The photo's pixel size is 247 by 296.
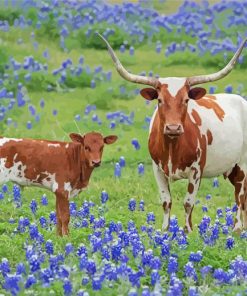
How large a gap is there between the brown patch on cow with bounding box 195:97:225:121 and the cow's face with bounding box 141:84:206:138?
835 millimetres

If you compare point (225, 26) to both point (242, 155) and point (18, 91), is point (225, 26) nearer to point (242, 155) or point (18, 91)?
point (18, 91)

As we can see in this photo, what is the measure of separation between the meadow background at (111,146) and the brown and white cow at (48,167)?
0.39 meters

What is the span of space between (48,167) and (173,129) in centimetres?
127

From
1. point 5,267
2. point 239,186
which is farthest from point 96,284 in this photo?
point 239,186

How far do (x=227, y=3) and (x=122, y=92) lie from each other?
26.9 feet

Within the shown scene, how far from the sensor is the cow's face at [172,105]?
1123 cm

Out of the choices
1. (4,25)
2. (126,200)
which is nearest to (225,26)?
(4,25)

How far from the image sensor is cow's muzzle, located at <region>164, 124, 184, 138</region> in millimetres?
11188

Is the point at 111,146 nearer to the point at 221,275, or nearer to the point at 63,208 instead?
the point at 63,208

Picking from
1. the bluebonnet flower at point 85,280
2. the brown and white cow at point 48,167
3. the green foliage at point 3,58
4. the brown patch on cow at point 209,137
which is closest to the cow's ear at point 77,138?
the brown and white cow at point 48,167

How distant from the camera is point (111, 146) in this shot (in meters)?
16.6

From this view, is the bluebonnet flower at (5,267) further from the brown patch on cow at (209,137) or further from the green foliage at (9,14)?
the green foliage at (9,14)

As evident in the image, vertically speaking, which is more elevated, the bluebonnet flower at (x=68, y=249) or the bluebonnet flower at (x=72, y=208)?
the bluebonnet flower at (x=68, y=249)

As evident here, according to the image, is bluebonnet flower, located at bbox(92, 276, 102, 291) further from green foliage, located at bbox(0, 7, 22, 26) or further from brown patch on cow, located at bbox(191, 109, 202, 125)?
green foliage, located at bbox(0, 7, 22, 26)
